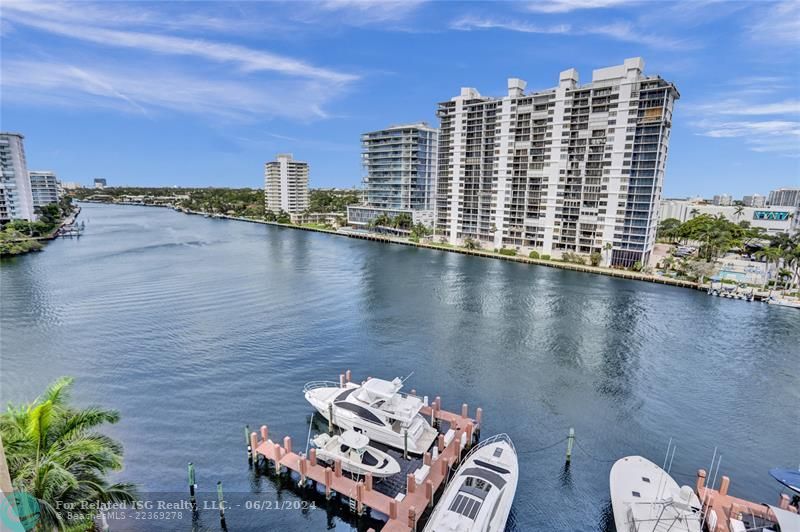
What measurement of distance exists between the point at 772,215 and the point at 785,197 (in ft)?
138

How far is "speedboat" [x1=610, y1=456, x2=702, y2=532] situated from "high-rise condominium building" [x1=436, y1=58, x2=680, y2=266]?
6400 cm

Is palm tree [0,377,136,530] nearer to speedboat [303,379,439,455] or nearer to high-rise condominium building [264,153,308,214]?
speedboat [303,379,439,455]

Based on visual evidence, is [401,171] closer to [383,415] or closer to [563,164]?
[563,164]

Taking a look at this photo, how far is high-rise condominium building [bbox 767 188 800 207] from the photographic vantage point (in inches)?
A: 5910

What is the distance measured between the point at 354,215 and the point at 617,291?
90.5 m

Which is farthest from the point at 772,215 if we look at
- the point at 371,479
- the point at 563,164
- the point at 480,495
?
the point at 371,479

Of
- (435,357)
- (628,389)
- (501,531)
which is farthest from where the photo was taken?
(435,357)

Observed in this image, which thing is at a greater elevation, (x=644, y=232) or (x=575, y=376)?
(x=644, y=232)

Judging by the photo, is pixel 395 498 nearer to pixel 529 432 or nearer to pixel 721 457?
pixel 529 432

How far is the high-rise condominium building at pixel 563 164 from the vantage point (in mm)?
71688

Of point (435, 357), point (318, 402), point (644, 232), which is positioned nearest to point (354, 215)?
point (644, 232)

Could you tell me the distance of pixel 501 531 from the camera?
16375mm

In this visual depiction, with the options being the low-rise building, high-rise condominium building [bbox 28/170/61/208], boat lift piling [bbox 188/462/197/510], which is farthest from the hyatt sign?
high-rise condominium building [bbox 28/170/61/208]

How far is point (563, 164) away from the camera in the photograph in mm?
81562
